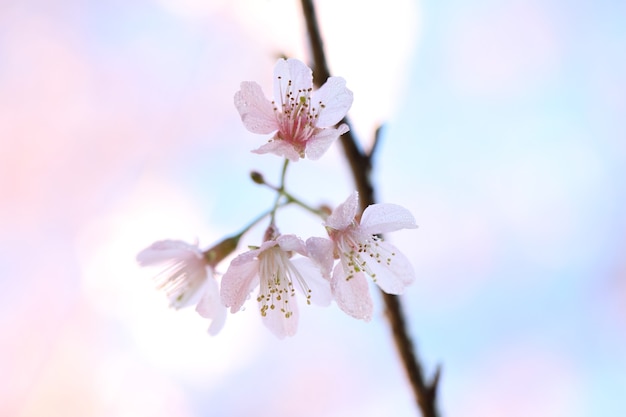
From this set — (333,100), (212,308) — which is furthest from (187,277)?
(333,100)

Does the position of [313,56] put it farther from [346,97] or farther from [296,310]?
[296,310]

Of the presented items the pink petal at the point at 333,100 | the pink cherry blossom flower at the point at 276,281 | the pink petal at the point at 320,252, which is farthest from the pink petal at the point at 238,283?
the pink petal at the point at 333,100

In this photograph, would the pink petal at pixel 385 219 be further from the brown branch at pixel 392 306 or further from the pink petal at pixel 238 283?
the pink petal at pixel 238 283

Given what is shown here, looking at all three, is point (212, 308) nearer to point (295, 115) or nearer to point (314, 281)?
point (314, 281)

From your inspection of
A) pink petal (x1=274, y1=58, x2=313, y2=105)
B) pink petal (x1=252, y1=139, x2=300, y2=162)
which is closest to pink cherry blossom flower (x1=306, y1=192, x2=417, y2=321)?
pink petal (x1=252, y1=139, x2=300, y2=162)

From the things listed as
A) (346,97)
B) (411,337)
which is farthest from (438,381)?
(346,97)

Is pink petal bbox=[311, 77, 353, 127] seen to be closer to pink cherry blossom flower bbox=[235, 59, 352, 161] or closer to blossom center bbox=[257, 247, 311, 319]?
pink cherry blossom flower bbox=[235, 59, 352, 161]
